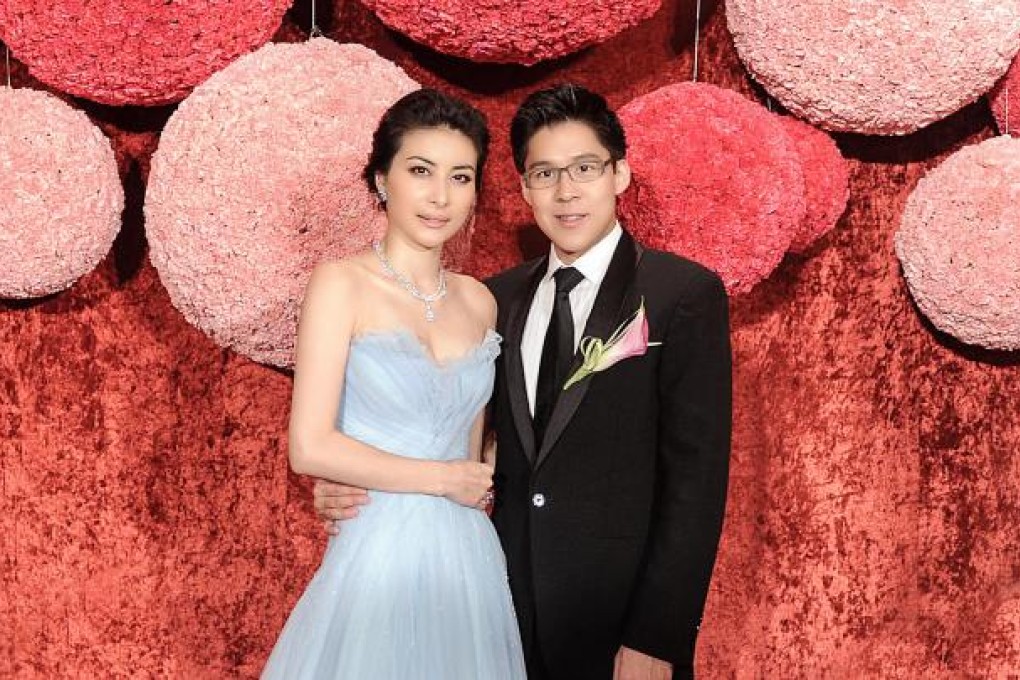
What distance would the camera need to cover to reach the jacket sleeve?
5.36ft

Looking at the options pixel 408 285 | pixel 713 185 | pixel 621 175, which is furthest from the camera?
pixel 713 185

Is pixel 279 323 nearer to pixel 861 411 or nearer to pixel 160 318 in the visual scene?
pixel 160 318

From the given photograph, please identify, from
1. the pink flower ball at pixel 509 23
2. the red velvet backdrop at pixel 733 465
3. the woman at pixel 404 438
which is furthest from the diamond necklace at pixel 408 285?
the red velvet backdrop at pixel 733 465

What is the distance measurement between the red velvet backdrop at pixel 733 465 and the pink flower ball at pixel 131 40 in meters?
0.21

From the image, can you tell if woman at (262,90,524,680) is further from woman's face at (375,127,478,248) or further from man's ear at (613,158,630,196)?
man's ear at (613,158,630,196)

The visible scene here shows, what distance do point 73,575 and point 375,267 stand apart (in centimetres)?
88

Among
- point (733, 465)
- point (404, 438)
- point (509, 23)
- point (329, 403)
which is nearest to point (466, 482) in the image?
point (404, 438)

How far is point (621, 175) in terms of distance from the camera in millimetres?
1744

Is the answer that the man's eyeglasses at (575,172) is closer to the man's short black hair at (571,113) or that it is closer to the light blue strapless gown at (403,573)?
the man's short black hair at (571,113)

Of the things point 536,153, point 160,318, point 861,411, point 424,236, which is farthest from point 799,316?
point 160,318

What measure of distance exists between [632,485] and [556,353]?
0.66ft

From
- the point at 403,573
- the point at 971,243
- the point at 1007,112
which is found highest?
the point at 1007,112

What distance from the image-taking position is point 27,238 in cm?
183

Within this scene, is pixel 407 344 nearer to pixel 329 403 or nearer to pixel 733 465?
pixel 329 403
